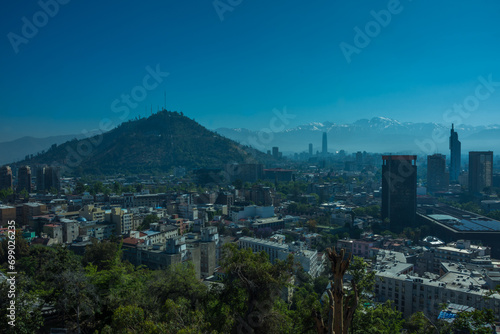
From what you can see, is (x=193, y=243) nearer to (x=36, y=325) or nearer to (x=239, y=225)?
(x=239, y=225)

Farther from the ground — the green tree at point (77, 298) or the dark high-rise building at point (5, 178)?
the dark high-rise building at point (5, 178)

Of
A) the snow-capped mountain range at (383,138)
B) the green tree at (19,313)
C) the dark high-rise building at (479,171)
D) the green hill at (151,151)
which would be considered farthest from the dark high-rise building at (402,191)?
the snow-capped mountain range at (383,138)

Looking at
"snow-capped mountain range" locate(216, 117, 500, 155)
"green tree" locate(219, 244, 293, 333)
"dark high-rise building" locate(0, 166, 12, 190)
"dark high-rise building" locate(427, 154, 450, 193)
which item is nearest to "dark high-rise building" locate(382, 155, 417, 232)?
"green tree" locate(219, 244, 293, 333)

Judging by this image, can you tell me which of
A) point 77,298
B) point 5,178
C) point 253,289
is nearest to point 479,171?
point 253,289

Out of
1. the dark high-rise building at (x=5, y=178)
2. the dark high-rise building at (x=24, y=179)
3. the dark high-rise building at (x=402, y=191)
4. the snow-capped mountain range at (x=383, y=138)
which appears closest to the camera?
the dark high-rise building at (x=402, y=191)

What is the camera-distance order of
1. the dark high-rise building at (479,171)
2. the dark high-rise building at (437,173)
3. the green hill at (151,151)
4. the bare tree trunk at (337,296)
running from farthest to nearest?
the green hill at (151,151) < the dark high-rise building at (437,173) < the dark high-rise building at (479,171) < the bare tree trunk at (337,296)

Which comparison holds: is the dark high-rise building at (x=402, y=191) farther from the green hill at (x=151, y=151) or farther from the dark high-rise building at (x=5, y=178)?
the green hill at (x=151, y=151)
